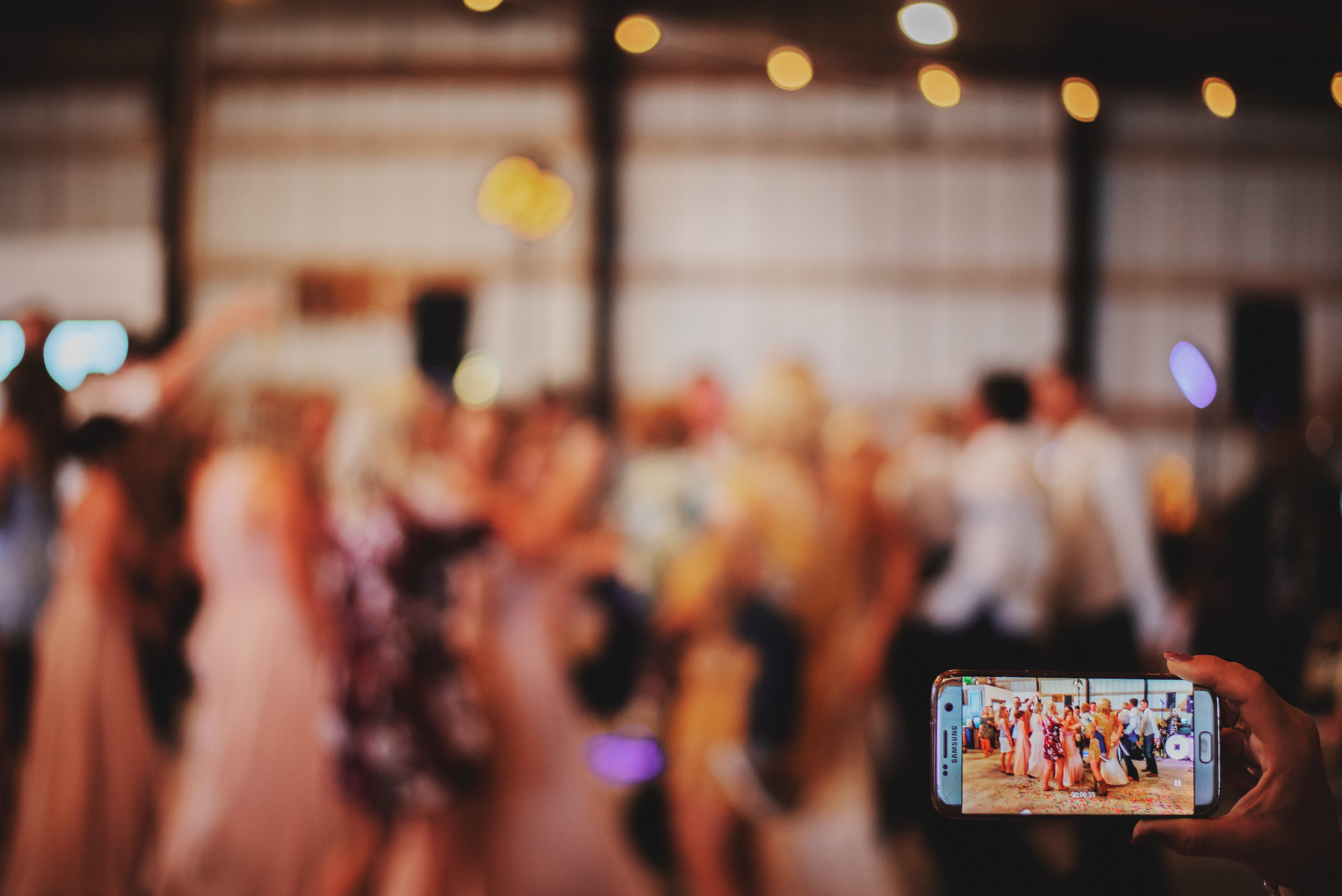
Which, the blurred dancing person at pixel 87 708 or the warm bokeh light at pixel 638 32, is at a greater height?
the warm bokeh light at pixel 638 32

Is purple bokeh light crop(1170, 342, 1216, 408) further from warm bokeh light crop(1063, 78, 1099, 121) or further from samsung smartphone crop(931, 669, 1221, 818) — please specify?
samsung smartphone crop(931, 669, 1221, 818)

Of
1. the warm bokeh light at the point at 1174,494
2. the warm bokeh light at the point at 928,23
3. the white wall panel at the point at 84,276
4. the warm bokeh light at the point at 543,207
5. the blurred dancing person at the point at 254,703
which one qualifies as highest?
the warm bokeh light at the point at 543,207

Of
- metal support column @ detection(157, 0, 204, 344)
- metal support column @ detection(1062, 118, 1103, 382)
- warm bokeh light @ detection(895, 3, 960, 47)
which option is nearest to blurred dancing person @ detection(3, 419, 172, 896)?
warm bokeh light @ detection(895, 3, 960, 47)

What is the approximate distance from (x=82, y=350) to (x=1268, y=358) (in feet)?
17.7

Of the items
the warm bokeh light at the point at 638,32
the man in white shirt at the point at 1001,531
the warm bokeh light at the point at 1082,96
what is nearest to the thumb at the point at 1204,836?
the warm bokeh light at the point at 1082,96

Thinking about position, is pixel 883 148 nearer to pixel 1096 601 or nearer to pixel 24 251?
pixel 1096 601

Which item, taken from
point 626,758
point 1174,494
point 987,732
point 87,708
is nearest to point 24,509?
point 87,708

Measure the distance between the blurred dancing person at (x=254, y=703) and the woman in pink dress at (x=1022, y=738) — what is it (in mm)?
2426

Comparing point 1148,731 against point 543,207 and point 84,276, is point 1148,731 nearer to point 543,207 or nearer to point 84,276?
point 84,276

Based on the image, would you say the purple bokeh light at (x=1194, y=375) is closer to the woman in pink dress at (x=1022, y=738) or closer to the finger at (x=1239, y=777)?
the finger at (x=1239, y=777)

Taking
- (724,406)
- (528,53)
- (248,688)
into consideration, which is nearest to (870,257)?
(724,406)

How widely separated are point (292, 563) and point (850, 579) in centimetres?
185

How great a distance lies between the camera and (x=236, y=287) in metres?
7.36

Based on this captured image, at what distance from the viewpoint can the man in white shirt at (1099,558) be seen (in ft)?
13.3
